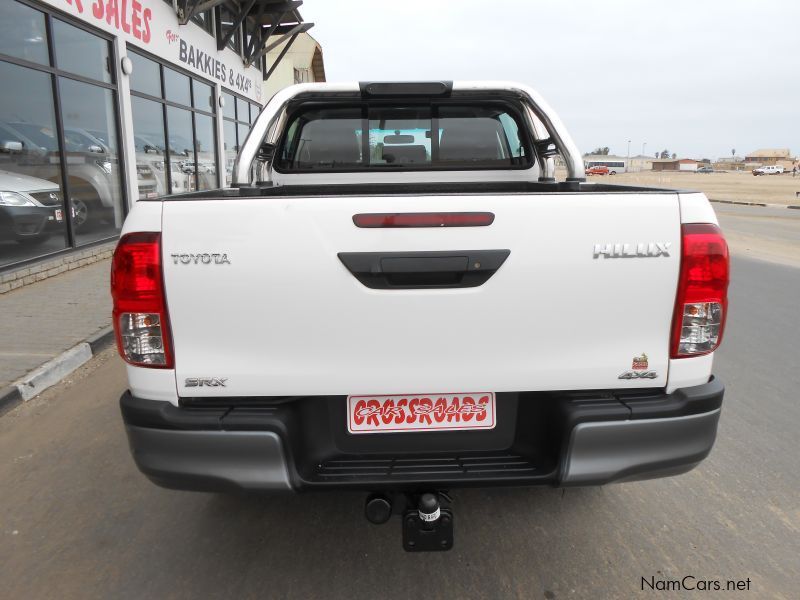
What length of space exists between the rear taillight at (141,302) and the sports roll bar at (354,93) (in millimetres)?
986

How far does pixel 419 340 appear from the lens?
1.98 m

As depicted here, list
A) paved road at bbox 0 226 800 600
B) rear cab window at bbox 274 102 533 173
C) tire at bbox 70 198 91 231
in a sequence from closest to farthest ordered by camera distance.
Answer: paved road at bbox 0 226 800 600 < rear cab window at bbox 274 102 533 173 < tire at bbox 70 198 91 231

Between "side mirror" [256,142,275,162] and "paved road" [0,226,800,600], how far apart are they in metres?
1.90

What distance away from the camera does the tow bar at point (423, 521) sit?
2096mm

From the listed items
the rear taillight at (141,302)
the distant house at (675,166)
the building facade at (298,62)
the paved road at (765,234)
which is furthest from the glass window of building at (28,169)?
the distant house at (675,166)

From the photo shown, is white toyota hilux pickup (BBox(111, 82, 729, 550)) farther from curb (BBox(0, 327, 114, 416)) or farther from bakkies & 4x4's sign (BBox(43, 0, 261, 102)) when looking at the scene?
bakkies & 4x4's sign (BBox(43, 0, 261, 102))

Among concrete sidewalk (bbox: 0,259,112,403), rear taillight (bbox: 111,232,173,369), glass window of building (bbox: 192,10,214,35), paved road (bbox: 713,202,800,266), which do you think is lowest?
concrete sidewalk (bbox: 0,259,112,403)

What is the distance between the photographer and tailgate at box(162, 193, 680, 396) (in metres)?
1.90

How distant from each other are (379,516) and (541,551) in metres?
0.80

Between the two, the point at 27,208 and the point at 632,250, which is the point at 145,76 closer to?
the point at 27,208

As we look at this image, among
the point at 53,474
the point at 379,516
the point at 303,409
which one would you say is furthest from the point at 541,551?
the point at 53,474

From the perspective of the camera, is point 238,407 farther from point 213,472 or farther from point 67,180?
point 67,180

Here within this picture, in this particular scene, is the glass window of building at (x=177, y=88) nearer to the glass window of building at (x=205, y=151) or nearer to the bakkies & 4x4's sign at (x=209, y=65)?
the bakkies & 4x4's sign at (x=209, y=65)

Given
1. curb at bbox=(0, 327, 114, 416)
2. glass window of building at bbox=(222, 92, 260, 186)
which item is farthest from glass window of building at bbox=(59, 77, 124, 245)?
glass window of building at bbox=(222, 92, 260, 186)
